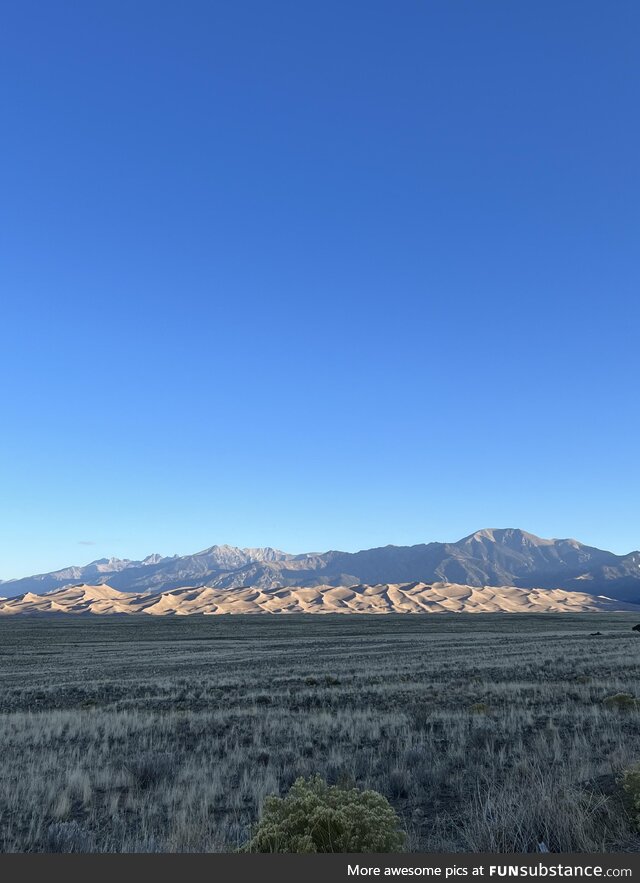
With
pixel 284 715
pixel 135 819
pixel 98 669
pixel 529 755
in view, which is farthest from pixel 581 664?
pixel 98 669

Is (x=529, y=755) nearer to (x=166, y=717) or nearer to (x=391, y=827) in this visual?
(x=391, y=827)

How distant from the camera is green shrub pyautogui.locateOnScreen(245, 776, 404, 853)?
559 centimetres

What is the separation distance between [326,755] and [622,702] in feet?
29.3

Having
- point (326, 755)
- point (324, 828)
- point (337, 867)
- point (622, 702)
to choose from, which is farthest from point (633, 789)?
point (622, 702)

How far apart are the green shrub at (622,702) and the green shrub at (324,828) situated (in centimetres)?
1189

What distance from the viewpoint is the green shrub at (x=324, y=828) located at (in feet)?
18.3

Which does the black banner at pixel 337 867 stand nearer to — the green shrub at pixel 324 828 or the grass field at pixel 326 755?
the green shrub at pixel 324 828

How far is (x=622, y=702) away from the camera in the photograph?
15.5 m

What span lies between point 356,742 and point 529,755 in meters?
3.79

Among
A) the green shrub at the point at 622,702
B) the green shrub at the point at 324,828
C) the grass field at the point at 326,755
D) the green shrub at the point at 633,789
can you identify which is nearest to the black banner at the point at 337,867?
the green shrub at the point at 324,828

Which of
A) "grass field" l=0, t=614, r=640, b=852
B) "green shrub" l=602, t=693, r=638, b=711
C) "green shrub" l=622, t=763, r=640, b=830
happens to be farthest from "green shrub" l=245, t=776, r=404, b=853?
"green shrub" l=602, t=693, r=638, b=711

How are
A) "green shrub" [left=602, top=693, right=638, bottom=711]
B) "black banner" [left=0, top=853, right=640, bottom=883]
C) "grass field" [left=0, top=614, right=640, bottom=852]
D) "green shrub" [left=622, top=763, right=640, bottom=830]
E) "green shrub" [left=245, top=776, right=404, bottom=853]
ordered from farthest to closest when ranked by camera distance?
1. "green shrub" [left=602, top=693, right=638, bottom=711]
2. "grass field" [left=0, top=614, right=640, bottom=852]
3. "green shrub" [left=622, top=763, right=640, bottom=830]
4. "green shrub" [left=245, top=776, right=404, bottom=853]
5. "black banner" [left=0, top=853, right=640, bottom=883]

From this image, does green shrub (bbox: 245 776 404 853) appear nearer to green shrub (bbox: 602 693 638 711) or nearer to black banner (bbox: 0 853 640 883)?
black banner (bbox: 0 853 640 883)

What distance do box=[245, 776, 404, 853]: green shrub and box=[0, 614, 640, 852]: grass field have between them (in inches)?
37.6
